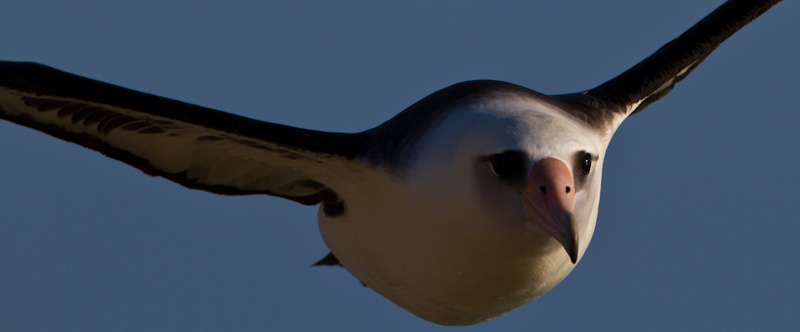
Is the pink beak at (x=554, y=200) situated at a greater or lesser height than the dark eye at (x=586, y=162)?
lesser

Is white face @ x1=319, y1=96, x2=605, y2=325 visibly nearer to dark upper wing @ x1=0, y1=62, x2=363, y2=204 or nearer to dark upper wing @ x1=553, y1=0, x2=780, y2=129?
dark upper wing @ x1=0, y1=62, x2=363, y2=204

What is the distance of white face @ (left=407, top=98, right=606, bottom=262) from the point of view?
7688mm

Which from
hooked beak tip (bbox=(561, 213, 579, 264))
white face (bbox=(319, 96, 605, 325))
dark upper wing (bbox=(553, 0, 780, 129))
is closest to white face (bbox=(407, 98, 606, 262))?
white face (bbox=(319, 96, 605, 325))

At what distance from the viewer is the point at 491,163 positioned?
7.80 m

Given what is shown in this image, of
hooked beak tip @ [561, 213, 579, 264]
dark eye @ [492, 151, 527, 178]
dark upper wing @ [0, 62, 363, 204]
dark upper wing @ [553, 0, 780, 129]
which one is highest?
dark upper wing @ [553, 0, 780, 129]

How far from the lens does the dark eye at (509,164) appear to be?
760cm

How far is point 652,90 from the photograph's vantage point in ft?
34.2

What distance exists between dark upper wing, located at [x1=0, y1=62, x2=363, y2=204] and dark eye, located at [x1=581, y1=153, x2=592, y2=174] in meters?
1.89

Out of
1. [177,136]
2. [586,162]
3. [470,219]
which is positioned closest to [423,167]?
[470,219]

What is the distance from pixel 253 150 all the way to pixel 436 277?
1.82 m

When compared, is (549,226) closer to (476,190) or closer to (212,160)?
(476,190)

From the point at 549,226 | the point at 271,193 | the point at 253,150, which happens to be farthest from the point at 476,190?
the point at 271,193

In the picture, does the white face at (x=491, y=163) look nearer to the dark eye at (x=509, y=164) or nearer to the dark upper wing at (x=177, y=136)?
the dark eye at (x=509, y=164)

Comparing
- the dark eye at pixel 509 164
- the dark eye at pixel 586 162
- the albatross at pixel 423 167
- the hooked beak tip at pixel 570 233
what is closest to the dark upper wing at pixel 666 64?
the albatross at pixel 423 167
